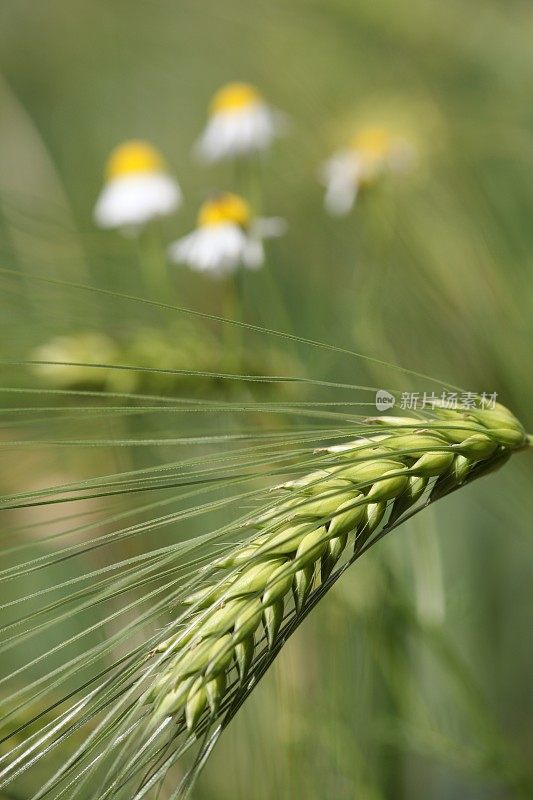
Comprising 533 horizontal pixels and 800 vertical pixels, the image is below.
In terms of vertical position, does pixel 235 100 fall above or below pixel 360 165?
above

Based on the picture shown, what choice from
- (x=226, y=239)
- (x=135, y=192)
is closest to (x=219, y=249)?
(x=226, y=239)

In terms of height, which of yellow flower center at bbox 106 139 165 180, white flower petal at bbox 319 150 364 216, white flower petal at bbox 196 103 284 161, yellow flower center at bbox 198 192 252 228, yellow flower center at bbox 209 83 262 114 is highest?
yellow flower center at bbox 209 83 262 114

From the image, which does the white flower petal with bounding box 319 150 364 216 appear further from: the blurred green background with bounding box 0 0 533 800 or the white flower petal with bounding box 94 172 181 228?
the white flower petal with bounding box 94 172 181 228

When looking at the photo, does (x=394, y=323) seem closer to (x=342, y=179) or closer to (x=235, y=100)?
(x=342, y=179)

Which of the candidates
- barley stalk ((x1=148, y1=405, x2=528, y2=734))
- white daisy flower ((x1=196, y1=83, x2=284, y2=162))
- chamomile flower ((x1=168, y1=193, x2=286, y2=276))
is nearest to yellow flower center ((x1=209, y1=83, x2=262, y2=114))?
white daisy flower ((x1=196, y1=83, x2=284, y2=162))

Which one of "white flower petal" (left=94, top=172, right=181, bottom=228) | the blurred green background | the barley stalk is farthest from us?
"white flower petal" (left=94, top=172, right=181, bottom=228)

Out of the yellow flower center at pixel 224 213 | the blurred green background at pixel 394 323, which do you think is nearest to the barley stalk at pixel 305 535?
the blurred green background at pixel 394 323
